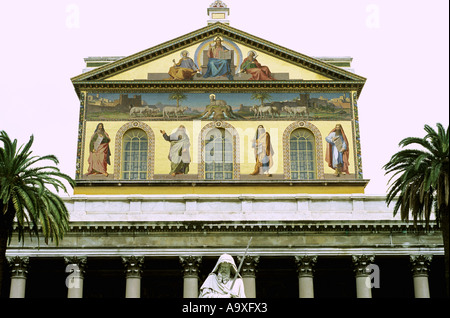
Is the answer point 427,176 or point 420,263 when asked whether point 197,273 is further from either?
point 427,176

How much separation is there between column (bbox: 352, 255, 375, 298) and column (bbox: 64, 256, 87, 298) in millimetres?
12765

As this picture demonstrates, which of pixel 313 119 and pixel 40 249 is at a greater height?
pixel 313 119

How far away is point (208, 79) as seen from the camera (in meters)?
40.8

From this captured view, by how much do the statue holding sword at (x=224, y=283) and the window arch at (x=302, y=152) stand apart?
25330 millimetres

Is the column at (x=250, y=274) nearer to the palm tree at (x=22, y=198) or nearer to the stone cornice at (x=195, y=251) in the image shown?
the stone cornice at (x=195, y=251)

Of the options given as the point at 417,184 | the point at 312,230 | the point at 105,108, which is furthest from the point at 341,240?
the point at 105,108

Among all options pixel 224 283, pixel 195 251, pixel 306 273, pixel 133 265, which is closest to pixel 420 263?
pixel 306 273

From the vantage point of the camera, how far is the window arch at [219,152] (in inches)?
1550

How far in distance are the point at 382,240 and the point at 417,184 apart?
6.14m

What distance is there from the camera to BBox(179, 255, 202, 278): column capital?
111ft

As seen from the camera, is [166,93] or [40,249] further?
[166,93]
